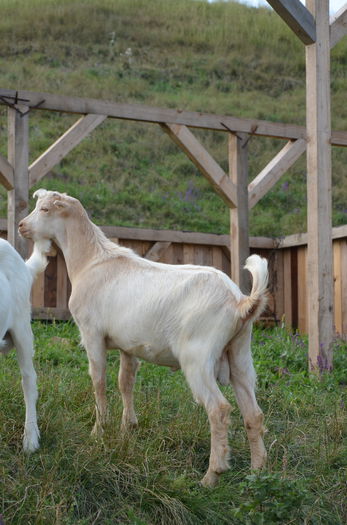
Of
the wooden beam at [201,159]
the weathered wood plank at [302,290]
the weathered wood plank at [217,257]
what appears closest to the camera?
the wooden beam at [201,159]

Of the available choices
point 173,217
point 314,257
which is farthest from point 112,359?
point 173,217

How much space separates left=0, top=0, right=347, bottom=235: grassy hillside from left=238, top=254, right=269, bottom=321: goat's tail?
10223 mm

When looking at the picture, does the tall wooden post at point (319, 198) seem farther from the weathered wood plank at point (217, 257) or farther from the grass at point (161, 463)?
the weathered wood plank at point (217, 257)

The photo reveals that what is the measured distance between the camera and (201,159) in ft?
28.6

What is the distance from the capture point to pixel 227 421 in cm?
495

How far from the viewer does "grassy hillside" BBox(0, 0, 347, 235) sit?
56.0 ft

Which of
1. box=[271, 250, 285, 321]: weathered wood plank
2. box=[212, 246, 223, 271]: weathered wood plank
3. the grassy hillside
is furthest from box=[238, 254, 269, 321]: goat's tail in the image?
the grassy hillside

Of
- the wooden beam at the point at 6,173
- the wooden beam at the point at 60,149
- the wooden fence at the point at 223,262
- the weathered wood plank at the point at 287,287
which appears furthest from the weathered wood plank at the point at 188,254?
the wooden beam at the point at 6,173

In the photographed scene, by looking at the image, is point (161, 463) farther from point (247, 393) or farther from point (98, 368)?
point (98, 368)

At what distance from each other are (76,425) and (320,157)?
12.6 feet

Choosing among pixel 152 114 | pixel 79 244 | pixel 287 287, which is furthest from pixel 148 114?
pixel 287 287

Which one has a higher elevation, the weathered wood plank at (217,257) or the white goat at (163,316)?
the weathered wood plank at (217,257)

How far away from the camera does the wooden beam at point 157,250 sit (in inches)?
419

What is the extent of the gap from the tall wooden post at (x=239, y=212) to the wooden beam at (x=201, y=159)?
10cm
